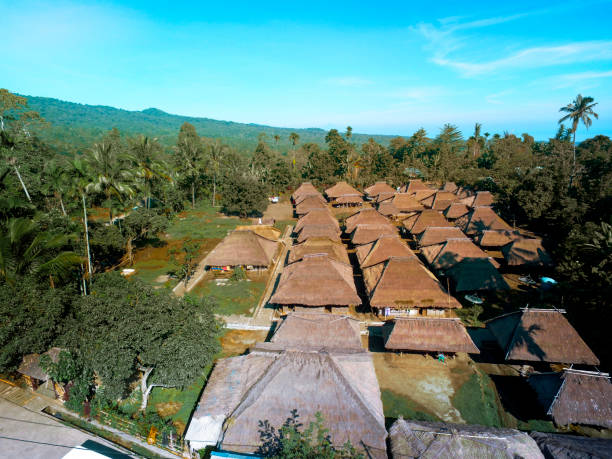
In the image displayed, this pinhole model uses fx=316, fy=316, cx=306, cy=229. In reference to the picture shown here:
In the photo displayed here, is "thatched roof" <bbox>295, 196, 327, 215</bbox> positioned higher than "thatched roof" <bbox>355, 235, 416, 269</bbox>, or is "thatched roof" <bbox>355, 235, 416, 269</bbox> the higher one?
"thatched roof" <bbox>295, 196, 327, 215</bbox>

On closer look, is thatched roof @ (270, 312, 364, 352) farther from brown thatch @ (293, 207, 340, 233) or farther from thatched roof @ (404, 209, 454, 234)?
thatched roof @ (404, 209, 454, 234)

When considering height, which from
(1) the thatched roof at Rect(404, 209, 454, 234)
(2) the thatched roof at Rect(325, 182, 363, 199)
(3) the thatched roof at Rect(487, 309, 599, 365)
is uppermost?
(2) the thatched roof at Rect(325, 182, 363, 199)

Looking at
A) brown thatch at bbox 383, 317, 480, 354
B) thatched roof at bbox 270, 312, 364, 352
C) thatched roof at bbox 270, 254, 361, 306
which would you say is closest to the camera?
brown thatch at bbox 383, 317, 480, 354

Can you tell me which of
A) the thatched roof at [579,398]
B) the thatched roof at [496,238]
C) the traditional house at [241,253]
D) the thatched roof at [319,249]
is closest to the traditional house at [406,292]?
the thatched roof at [319,249]

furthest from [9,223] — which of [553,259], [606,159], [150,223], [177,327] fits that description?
[606,159]

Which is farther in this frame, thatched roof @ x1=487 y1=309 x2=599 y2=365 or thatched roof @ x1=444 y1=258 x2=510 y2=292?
thatched roof @ x1=444 y1=258 x2=510 y2=292

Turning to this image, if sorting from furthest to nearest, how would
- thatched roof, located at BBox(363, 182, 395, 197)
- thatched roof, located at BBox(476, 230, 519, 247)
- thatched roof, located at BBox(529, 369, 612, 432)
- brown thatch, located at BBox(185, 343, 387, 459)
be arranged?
1. thatched roof, located at BBox(363, 182, 395, 197)
2. thatched roof, located at BBox(476, 230, 519, 247)
3. thatched roof, located at BBox(529, 369, 612, 432)
4. brown thatch, located at BBox(185, 343, 387, 459)

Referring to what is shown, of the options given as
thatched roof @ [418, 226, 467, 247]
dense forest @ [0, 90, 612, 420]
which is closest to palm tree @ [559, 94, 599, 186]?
dense forest @ [0, 90, 612, 420]

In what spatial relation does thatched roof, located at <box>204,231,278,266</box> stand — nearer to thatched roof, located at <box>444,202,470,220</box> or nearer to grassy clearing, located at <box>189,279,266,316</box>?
grassy clearing, located at <box>189,279,266,316</box>

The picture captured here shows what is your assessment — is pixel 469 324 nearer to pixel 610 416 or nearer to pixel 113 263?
pixel 610 416
